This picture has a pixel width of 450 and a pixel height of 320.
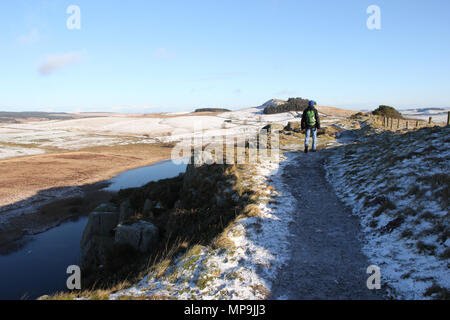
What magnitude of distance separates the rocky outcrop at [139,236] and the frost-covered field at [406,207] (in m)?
11.0

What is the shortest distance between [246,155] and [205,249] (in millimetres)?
11680

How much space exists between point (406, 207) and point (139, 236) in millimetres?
13813

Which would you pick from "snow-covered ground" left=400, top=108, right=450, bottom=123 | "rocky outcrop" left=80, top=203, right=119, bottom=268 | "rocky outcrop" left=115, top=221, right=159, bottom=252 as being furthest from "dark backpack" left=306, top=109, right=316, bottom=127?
"snow-covered ground" left=400, top=108, right=450, bottom=123

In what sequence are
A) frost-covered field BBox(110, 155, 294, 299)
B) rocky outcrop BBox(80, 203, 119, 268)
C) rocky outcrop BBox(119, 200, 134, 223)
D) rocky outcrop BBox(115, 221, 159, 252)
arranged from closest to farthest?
frost-covered field BBox(110, 155, 294, 299) → rocky outcrop BBox(115, 221, 159, 252) → rocky outcrop BBox(80, 203, 119, 268) → rocky outcrop BBox(119, 200, 134, 223)

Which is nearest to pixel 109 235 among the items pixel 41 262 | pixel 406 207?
pixel 41 262

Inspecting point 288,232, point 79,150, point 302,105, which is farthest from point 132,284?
point 302,105

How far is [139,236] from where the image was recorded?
53.3 ft

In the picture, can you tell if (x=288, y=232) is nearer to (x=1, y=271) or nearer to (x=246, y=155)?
(x=246, y=155)

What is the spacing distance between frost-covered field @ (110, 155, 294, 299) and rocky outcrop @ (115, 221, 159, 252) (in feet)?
22.1

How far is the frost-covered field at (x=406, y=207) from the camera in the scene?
6.87m

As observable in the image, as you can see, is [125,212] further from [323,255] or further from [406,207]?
[406,207]

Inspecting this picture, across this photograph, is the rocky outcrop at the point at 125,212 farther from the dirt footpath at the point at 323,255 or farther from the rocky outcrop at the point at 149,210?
the dirt footpath at the point at 323,255

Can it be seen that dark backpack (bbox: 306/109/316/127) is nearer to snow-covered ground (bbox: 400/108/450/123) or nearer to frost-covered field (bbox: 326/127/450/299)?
frost-covered field (bbox: 326/127/450/299)

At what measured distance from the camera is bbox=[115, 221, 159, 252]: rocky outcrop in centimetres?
1598
